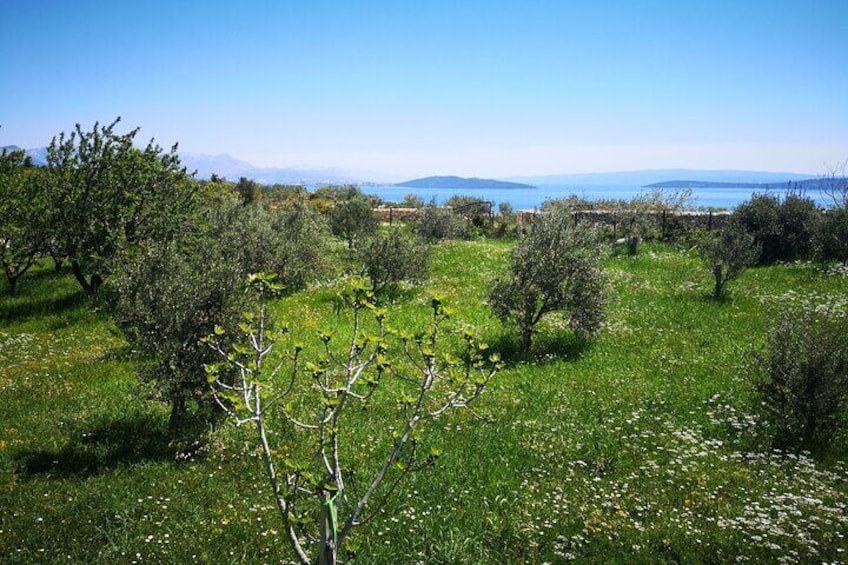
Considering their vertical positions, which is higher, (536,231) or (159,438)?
(536,231)

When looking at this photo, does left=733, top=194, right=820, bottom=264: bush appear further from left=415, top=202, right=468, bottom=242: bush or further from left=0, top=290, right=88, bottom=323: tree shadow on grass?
left=0, top=290, right=88, bottom=323: tree shadow on grass

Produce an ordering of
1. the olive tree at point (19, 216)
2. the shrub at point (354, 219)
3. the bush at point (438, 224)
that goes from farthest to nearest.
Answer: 1. the bush at point (438, 224)
2. the shrub at point (354, 219)
3. the olive tree at point (19, 216)

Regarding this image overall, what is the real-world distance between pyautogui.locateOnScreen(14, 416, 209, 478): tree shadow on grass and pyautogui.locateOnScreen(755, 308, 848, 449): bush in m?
10.5

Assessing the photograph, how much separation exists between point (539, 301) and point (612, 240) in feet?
69.0

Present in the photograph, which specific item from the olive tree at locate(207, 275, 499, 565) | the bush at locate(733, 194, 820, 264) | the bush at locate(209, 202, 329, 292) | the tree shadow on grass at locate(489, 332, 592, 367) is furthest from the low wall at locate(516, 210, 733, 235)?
the olive tree at locate(207, 275, 499, 565)

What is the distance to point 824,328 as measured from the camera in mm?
9961

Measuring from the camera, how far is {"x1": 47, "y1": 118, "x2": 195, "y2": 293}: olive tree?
62.7ft

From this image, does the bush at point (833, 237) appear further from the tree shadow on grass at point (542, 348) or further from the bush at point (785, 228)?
the tree shadow on grass at point (542, 348)

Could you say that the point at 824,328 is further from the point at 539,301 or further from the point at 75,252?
the point at 75,252

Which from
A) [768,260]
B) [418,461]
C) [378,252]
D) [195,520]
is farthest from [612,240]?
[195,520]

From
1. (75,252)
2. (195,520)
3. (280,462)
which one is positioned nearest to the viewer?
(195,520)

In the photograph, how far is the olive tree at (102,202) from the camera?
19125 millimetres

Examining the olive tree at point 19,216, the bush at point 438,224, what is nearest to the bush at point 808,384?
the olive tree at point 19,216

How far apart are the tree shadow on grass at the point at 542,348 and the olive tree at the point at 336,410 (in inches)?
30.6
